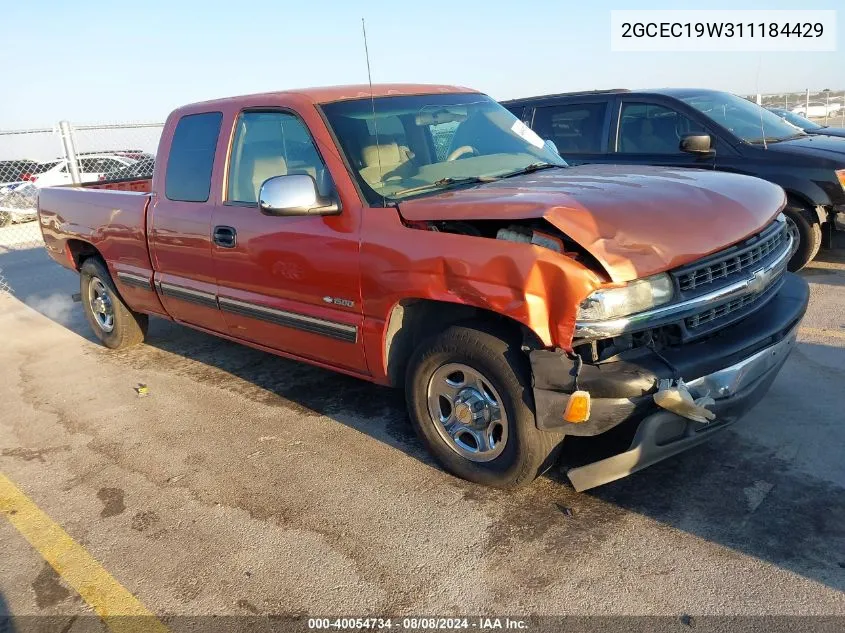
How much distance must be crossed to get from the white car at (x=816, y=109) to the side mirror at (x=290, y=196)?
18395 millimetres

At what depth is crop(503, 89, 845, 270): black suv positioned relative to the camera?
20.8ft

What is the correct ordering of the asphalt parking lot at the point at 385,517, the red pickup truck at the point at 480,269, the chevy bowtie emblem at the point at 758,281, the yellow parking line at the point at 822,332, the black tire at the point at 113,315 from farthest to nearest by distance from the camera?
the black tire at the point at 113,315 < the yellow parking line at the point at 822,332 < the chevy bowtie emblem at the point at 758,281 < the red pickup truck at the point at 480,269 < the asphalt parking lot at the point at 385,517

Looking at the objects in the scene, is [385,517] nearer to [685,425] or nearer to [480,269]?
[480,269]

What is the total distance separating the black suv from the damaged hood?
3.15 metres

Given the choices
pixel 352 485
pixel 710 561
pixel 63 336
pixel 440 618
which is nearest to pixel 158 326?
pixel 63 336

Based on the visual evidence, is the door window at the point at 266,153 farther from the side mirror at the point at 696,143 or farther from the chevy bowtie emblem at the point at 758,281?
the side mirror at the point at 696,143

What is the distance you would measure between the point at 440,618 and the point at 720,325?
1695mm

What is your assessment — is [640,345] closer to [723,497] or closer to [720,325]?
[720,325]

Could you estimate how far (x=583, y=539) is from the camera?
2.96m

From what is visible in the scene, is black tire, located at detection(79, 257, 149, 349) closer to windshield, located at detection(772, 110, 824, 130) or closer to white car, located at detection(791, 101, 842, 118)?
windshield, located at detection(772, 110, 824, 130)

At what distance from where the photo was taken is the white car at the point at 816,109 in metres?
18.8

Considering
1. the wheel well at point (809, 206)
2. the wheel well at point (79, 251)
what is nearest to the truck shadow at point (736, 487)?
the wheel well at point (809, 206)

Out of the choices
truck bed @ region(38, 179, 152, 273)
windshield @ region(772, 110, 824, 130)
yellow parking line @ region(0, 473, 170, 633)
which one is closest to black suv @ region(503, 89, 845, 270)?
windshield @ region(772, 110, 824, 130)

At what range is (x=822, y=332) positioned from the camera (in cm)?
506
